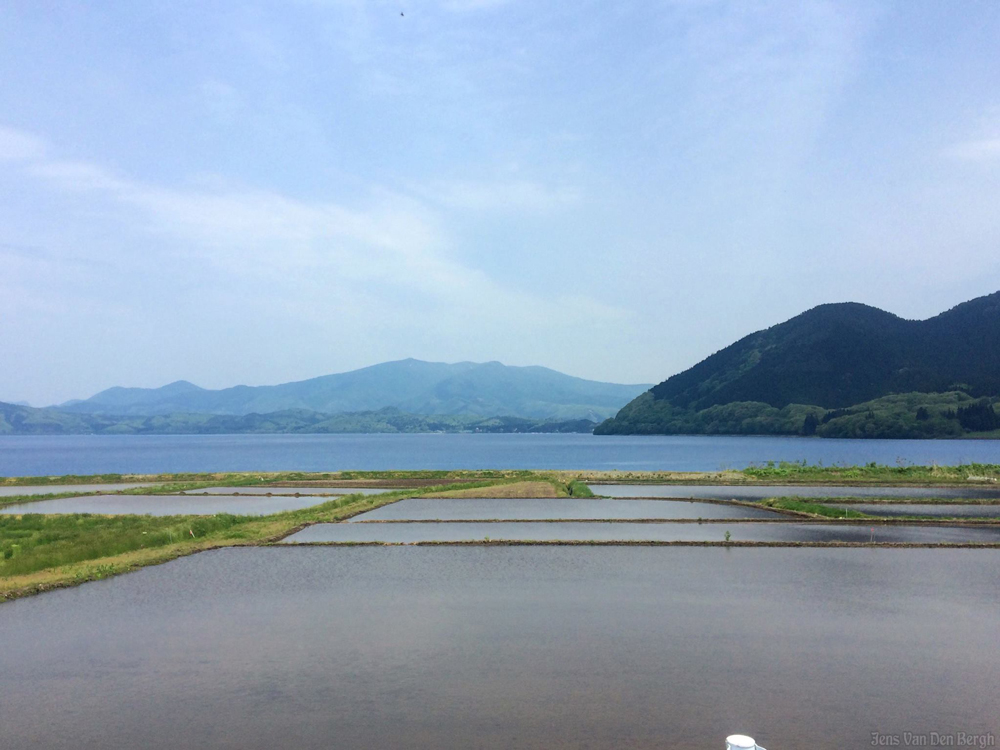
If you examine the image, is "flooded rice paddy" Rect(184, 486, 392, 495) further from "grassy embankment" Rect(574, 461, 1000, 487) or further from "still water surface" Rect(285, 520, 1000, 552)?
"grassy embankment" Rect(574, 461, 1000, 487)

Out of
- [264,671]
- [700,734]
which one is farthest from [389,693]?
[700,734]

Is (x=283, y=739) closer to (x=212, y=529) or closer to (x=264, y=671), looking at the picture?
(x=264, y=671)

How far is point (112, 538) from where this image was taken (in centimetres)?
3033

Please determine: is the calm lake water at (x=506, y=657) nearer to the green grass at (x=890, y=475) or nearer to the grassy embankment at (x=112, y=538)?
the grassy embankment at (x=112, y=538)

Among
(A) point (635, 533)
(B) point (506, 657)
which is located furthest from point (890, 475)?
(B) point (506, 657)

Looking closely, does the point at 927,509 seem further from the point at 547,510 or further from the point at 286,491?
the point at 286,491

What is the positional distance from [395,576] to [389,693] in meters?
11.1

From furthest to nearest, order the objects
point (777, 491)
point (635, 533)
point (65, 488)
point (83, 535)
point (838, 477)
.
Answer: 1. point (65, 488)
2. point (838, 477)
3. point (777, 491)
4. point (635, 533)
5. point (83, 535)

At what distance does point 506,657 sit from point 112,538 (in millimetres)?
23585

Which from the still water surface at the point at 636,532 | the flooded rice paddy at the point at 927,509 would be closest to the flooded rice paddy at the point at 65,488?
the still water surface at the point at 636,532

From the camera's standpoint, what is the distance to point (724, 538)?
1250 inches

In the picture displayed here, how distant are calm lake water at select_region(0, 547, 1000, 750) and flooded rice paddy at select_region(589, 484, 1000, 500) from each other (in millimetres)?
27320

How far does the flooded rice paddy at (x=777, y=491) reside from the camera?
5097 centimetres

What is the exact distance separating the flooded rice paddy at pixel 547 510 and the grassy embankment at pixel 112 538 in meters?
3.11
